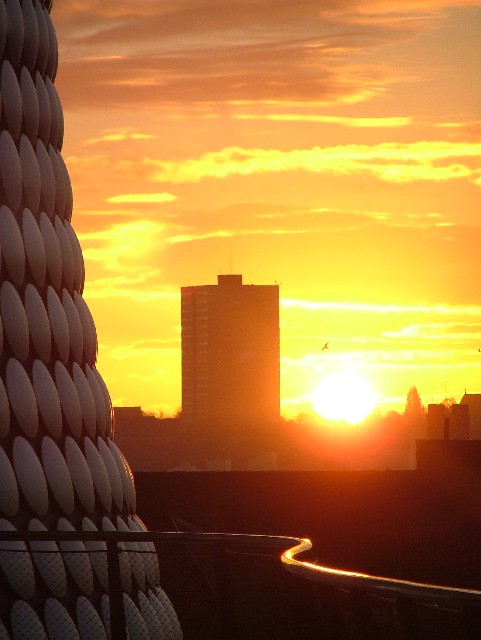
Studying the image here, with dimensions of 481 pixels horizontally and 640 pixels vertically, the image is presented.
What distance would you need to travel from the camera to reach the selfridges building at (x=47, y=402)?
22.4 metres

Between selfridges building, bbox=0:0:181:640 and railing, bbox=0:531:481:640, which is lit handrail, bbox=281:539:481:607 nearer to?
railing, bbox=0:531:481:640

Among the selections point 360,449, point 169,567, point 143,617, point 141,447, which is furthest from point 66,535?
point 360,449

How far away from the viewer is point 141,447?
135500mm

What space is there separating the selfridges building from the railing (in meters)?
0.09

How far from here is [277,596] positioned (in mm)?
13797

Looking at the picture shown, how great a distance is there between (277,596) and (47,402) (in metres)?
10.3

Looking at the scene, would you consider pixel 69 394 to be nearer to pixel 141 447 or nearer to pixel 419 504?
pixel 419 504

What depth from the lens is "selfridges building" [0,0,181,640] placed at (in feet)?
73.6

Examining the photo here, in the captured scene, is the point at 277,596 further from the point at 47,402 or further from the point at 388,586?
the point at 47,402

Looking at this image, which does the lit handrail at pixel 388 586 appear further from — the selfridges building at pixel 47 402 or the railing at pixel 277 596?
the selfridges building at pixel 47 402

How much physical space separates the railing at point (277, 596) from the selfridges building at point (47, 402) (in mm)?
91

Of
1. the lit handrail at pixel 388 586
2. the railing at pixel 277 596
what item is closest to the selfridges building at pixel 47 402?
the railing at pixel 277 596

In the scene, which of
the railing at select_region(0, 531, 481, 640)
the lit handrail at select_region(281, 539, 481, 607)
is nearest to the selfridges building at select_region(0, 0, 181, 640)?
the railing at select_region(0, 531, 481, 640)

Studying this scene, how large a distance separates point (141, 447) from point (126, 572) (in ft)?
370
